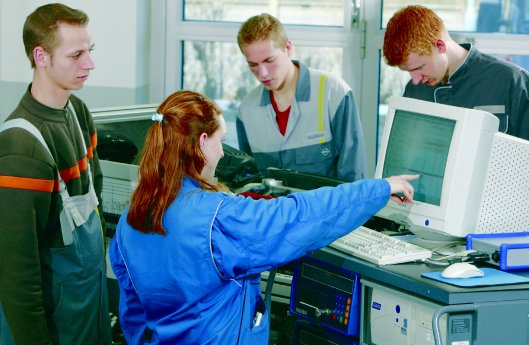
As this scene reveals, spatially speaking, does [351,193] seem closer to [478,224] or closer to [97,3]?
[478,224]

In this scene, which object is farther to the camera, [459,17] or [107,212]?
[459,17]

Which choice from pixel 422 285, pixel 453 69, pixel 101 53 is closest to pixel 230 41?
pixel 101 53

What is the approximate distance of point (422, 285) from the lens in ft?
6.78

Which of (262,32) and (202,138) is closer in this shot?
(202,138)

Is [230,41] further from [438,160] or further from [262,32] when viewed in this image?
[438,160]

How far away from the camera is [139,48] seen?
13.4 feet

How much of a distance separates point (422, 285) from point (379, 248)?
26 centimetres

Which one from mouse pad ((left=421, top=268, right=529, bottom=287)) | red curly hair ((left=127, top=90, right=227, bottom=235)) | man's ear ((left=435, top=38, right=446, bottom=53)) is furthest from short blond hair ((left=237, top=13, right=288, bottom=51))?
mouse pad ((left=421, top=268, right=529, bottom=287))

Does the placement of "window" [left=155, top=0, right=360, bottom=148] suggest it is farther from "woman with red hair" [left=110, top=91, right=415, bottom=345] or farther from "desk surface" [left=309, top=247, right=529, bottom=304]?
"woman with red hair" [left=110, top=91, right=415, bottom=345]

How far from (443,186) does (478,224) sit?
143mm

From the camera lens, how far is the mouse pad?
2.04 meters

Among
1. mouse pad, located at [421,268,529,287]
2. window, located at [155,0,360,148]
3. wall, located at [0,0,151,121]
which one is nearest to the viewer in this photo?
mouse pad, located at [421,268,529,287]

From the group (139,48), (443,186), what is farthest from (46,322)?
(139,48)

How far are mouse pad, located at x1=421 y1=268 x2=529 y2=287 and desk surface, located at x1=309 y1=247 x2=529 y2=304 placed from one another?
0.04 ft
